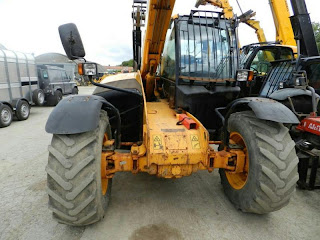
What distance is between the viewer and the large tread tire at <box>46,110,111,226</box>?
1.97 meters

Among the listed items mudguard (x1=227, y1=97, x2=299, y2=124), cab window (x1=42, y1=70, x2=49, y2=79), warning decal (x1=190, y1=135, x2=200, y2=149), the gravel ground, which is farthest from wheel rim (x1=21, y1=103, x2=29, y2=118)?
mudguard (x1=227, y1=97, x2=299, y2=124)

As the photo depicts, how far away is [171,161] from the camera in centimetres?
218

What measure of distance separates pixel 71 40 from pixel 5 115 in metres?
6.83

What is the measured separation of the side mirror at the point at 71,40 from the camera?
85.4 inches

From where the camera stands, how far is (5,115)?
7406mm

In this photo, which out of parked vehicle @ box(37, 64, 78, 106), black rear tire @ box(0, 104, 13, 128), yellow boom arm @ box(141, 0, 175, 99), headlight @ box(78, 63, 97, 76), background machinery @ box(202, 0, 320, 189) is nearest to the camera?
yellow boom arm @ box(141, 0, 175, 99)

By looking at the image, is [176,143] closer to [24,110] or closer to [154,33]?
[154,33]

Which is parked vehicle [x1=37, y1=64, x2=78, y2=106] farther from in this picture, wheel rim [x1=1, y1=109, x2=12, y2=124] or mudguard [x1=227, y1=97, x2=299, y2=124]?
mudguard [x1=227, y1=97, x2=299, y2=124]

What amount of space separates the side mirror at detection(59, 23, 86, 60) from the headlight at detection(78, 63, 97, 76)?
5.7 inches

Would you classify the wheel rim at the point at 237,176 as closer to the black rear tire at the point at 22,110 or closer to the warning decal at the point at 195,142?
Answer: the warning decal at the point at 195,142

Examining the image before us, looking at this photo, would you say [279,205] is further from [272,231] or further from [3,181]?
[3,181]

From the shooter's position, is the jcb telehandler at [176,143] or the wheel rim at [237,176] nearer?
the jcb telehandler at [176,143]

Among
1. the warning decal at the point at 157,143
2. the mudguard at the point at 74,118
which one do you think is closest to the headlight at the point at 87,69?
the mudguard at the point at 74,118

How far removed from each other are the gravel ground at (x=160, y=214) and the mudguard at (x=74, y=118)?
1127mm
